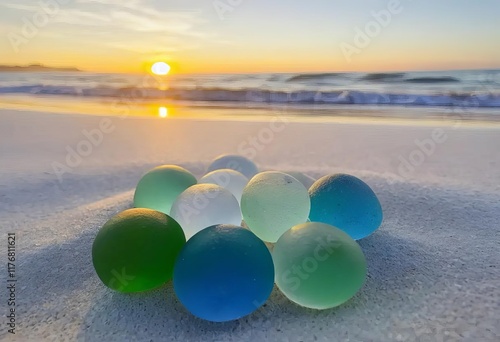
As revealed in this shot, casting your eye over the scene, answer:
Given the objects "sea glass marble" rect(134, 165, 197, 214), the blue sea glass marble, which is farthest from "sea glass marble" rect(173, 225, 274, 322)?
"sea glass marble" rect(134, 165, 197, 214)

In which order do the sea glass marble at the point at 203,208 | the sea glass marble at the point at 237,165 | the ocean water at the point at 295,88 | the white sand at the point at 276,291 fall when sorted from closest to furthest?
the white sand at the point at 276,291 → the sea glass marble at the point at 203,208 → the sea glass marble at the point at 237,165 → the ocean water at the point at 295,88

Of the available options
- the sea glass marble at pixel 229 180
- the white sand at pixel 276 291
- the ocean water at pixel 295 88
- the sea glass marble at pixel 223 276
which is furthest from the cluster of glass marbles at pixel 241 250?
the ocean water at pixel 295 88

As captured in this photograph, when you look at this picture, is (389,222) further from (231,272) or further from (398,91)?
(398,91)

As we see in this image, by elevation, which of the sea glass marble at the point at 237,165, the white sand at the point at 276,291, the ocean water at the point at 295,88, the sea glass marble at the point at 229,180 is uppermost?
the sea glass marble at the point at 229,180

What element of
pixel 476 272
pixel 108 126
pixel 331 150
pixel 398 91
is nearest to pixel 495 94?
pixel 398 91

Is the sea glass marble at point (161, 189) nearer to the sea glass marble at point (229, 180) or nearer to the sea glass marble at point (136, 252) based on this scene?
the sea glass marble at point (229, 180)

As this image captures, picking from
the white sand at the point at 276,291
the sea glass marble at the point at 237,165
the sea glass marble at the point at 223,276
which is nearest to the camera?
the sea glass marble at the point at 223,276

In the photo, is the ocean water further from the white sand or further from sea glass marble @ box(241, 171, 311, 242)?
sea glass marble @ box(241, 171, 311, 242)
